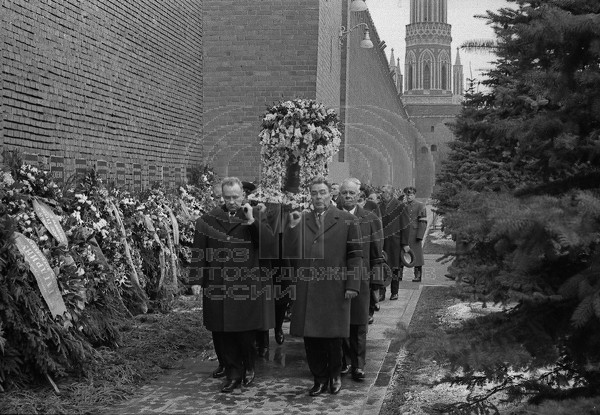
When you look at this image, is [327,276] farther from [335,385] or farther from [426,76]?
[426,76]

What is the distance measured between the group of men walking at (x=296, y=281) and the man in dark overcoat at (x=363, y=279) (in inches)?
0.4

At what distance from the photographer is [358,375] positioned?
778 centimetres

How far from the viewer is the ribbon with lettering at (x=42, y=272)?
6719mm

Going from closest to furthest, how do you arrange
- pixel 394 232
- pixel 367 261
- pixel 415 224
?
pixel 367 261, pixel 394 232, pixel 415 224

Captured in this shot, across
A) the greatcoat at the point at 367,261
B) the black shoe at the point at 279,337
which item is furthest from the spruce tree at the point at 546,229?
the black shoe at the point at 279,337

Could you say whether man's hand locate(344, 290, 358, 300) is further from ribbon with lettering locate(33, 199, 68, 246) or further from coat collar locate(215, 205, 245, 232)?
ribbon with lettering locate(33, 199, 68, 246)

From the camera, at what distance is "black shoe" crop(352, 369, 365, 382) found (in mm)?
7773

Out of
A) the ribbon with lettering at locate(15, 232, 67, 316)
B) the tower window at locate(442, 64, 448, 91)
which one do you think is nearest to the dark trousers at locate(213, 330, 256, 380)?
the ribbon with lettering at locate(15, 232, 67, 316)

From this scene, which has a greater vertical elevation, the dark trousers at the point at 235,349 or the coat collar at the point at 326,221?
the coat collar at the point at 326,221

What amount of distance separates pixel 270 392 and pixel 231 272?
3.54 feet

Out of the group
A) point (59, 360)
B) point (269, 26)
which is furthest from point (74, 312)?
point (269, 26)

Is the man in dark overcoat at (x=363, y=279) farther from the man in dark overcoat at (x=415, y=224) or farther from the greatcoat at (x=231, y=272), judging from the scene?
the man in dark overcoat at (x=415, y=224)

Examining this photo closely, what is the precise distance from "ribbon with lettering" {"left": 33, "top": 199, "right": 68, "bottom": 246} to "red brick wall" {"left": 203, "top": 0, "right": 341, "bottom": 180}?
11384 millimetres

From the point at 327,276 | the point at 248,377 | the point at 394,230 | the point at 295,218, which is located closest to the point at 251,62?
the point at 394,230
